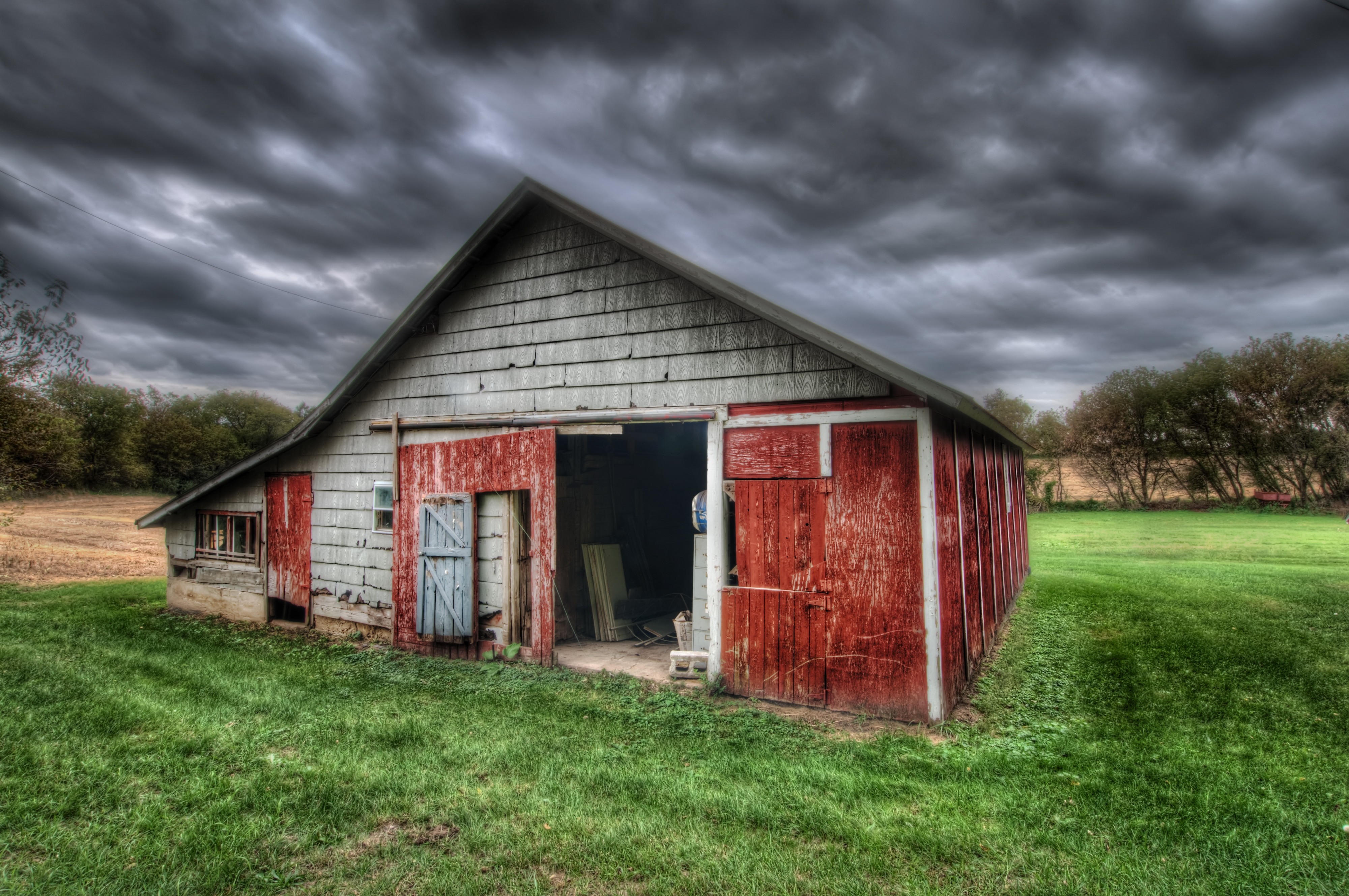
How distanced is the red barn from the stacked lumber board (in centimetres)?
6

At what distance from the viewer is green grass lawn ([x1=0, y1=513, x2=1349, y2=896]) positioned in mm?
3354

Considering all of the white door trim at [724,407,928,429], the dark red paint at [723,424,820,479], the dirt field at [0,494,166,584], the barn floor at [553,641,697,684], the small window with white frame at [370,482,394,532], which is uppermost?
the white door trim at [724,407,928,429]

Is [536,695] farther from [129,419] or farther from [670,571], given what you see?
[129,419]

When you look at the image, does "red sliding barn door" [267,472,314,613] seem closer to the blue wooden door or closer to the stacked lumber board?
the blue wooden door

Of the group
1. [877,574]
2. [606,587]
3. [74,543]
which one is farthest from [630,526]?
[74,543]

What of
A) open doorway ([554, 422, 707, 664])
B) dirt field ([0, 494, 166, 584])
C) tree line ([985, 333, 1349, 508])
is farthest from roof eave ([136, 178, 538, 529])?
tree line ([985, 333, 1349, 508])

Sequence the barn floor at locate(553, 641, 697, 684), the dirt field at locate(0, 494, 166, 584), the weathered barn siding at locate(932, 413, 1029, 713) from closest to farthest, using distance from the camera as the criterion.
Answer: the weathered barn siding at locate(932, 413, 1029, 713)
the barn floor at locate(553, 641, 697, 684)
the dirt field at locate(0, 494, 166, 584)

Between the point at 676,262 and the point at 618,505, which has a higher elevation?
the point at 676,262

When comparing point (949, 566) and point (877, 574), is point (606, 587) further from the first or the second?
point (949, 566)

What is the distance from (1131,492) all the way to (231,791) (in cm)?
4201

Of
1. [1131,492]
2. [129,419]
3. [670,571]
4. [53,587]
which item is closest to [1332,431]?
[1131,492]

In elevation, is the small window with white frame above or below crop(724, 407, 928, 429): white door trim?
below

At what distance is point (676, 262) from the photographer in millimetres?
6617

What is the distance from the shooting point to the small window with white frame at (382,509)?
859cm
